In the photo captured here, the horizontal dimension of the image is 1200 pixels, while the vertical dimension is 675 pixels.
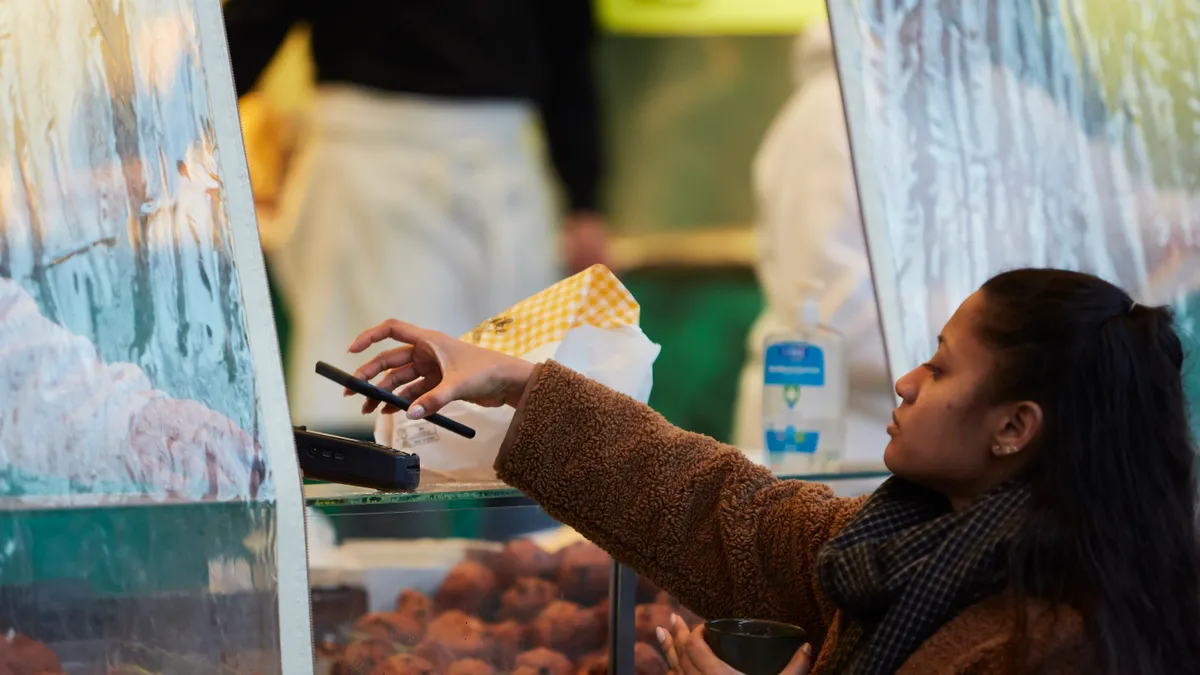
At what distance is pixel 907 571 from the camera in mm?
1071

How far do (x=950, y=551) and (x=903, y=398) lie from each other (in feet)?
0.55

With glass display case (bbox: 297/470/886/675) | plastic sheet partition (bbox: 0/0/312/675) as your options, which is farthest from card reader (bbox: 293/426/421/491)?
plastic sheet partition (bbox: 0/0/312/675)

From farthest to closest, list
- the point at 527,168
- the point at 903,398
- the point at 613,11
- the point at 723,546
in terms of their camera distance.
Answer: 1. the point at 613,11
2. the point at 527,168
3. the point at 723,546
4. the point at 903,398

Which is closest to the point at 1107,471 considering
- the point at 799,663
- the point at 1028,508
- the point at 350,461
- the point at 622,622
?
the point at 1028,508

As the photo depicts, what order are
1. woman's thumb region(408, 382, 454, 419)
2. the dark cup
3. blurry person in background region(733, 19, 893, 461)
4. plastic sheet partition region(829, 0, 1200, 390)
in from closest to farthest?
the dark cup < woman's thumb region(408, 382, 454, 419) < plastic sheet partition region(829, 0, 1200, 390) < blurry person in background region(733, 19, 893, 461)

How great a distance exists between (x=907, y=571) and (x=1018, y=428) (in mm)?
152

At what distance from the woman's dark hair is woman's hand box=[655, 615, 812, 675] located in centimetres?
17

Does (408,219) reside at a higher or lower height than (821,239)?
higher

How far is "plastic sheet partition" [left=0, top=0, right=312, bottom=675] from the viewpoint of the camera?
0.89m

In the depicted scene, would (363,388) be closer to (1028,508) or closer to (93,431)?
(93,431)

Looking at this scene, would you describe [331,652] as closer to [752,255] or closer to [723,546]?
[723,546]

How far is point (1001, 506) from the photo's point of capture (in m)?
1.07

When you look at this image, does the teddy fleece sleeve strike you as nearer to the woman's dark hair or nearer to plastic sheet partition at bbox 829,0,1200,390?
the woman's dark hair

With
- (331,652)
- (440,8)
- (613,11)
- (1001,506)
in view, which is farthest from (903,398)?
(613,11)
